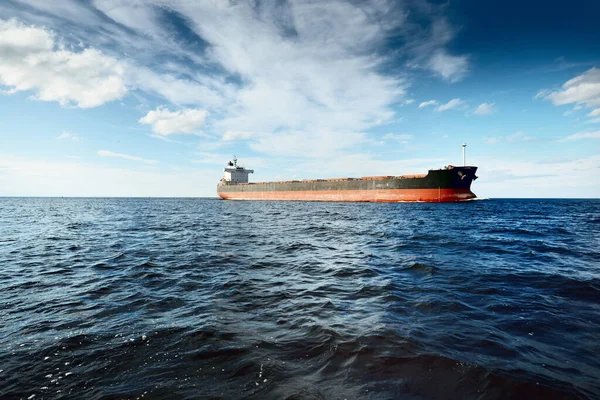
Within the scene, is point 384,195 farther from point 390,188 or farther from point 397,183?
point 397,183

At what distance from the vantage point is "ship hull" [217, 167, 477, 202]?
1473 inches

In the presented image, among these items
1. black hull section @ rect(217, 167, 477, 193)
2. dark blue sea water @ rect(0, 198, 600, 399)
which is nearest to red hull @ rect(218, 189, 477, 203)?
black hull section @ rect(217, 167, 477, 193)

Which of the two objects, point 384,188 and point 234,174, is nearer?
point 384,188

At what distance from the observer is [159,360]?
12.2ft

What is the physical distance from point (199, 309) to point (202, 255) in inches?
203

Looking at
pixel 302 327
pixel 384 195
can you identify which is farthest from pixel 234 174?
pixel 302 327

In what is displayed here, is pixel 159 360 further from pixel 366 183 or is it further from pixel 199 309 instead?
pixel 366 183

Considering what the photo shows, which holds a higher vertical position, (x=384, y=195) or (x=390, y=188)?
(x=390, y=188)

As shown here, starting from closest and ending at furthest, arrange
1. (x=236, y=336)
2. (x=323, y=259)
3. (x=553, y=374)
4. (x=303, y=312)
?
(x=553, y=374)
(x=236, y=336)
(x=303, y=312)
(x=323, y=259)

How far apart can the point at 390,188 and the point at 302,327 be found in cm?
3898

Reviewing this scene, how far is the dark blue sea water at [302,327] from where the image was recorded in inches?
127

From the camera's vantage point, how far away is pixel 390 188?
135 ft

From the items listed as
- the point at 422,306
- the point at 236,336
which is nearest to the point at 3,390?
the point at 236,336

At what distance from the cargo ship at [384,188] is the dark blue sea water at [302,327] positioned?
2934cm
